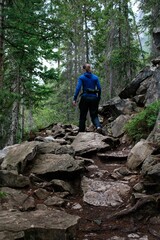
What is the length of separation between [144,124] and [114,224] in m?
4.73

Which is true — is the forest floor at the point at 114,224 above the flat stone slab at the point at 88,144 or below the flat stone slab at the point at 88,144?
below

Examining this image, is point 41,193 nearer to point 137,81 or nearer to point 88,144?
point 88,144

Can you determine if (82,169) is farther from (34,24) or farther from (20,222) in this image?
(34,24)

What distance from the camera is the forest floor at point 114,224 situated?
13.1 ft

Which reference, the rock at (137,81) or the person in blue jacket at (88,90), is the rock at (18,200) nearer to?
the person in blue jacket at (88,90)

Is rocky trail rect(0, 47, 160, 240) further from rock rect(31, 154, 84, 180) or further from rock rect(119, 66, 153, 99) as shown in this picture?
rock rect(119, 66, 153, 99)

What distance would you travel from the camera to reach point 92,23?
2031cm

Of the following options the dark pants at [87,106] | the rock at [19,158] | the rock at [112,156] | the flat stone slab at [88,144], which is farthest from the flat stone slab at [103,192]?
the dark pants at [87,106]

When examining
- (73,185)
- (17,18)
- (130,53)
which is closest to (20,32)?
(17,18)

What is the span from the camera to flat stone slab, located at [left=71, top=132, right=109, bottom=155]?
8278 millimetres

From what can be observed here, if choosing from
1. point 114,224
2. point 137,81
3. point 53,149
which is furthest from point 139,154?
point 137,81

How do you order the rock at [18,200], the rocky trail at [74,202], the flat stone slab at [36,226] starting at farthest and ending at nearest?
the rock at [18,200], the rocky trail at [74,202], the flat stone slab at [36,226]

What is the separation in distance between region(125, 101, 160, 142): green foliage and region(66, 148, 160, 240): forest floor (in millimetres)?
3535

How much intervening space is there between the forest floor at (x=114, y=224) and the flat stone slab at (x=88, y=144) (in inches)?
121
